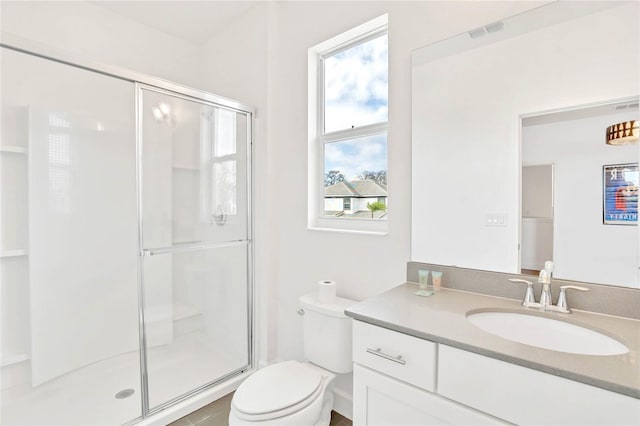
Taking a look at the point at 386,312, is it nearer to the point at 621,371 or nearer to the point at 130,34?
the point at 621,371

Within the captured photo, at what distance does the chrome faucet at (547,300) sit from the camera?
116 cm

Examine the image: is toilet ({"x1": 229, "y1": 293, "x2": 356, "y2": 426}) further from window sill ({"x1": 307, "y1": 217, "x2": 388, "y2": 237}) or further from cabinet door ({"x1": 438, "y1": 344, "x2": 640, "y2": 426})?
cabinet door ({"x1": 438, "y1": 344, "x2": 640, "y2": 426})

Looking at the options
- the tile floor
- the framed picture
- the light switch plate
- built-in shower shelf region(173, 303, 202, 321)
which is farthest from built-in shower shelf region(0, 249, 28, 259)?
the framed picture

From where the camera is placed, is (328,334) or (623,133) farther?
(328,334)

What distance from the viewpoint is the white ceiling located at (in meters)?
2.31

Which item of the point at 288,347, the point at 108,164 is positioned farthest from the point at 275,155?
the point at 288,347

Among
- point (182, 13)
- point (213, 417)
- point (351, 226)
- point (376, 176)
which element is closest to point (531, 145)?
point (376, 176)

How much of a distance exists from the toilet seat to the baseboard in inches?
13.1

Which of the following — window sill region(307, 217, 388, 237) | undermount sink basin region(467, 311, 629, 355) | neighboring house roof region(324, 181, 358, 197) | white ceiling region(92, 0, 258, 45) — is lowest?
undermount sink basin region(467, 311, 629, 355)

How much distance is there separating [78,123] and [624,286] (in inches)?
124

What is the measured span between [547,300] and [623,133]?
658mm

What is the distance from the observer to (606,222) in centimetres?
115

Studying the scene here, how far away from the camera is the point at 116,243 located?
2416 millimetres

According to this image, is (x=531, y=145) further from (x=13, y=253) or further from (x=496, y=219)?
(x=13, y=253)
